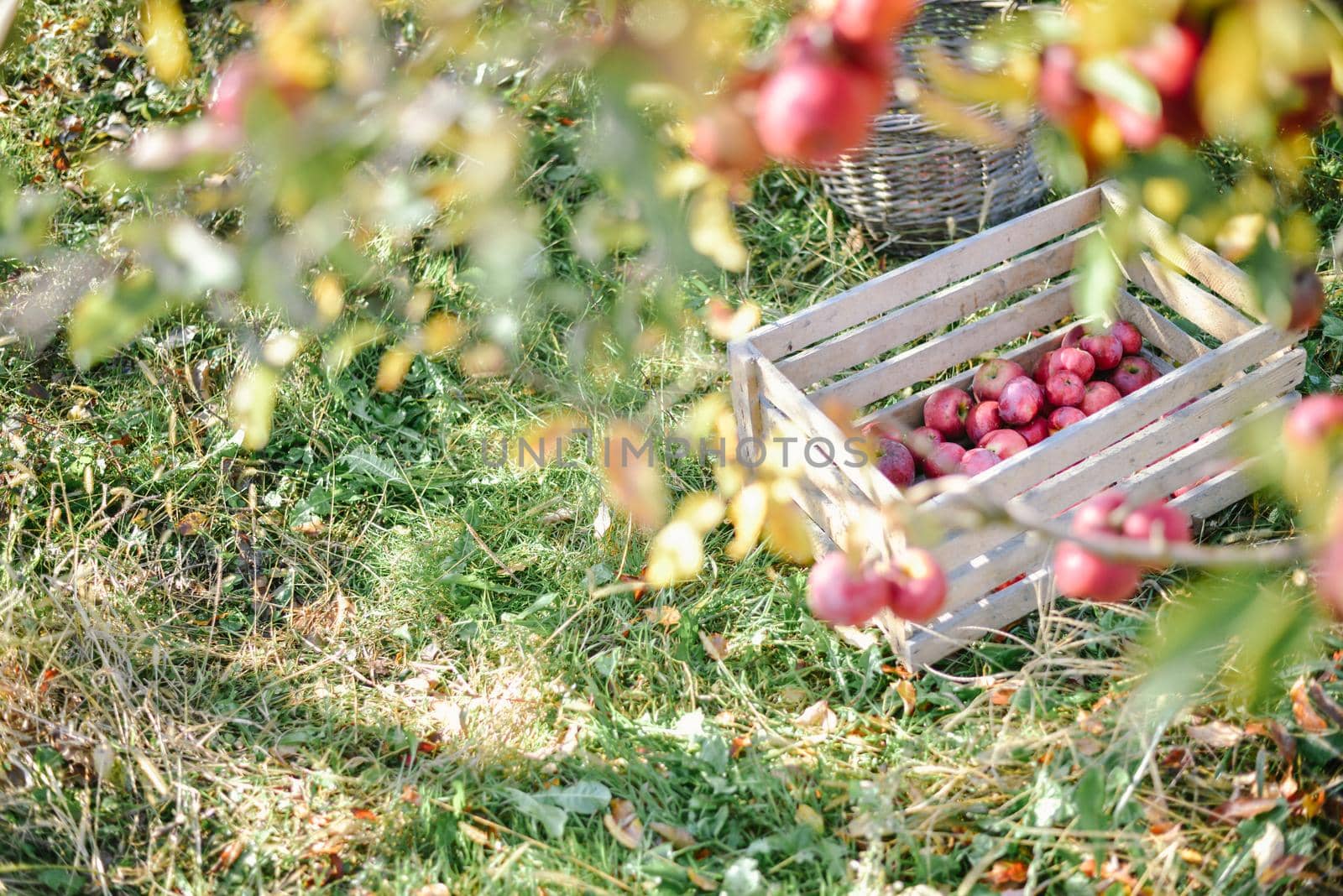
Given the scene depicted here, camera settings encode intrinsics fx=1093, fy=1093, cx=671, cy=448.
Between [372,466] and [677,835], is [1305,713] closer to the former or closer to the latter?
[677,835]

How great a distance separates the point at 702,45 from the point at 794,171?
98.3 inches

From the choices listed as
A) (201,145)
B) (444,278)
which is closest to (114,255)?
(444,278)

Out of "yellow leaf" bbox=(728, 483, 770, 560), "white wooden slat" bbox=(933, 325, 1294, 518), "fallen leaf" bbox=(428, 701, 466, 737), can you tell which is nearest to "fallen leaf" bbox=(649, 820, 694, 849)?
"fallen leaf" bbox=(428, 701, 466, 737)

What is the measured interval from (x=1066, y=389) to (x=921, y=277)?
374 mm

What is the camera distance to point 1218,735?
5.89ft

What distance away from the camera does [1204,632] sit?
785 millimetres

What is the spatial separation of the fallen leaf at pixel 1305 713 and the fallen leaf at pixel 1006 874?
504mm

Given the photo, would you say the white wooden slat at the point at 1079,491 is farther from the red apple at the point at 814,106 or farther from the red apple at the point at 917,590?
the red apple at the point at 814,106

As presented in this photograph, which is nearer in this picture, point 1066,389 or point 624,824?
point 624,824

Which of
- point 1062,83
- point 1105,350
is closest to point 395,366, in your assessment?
point 1105,350

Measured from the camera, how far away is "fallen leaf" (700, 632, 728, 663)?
7.02 ft

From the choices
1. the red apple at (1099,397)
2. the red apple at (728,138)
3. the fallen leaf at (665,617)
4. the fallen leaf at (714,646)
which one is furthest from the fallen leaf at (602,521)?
the red apple at (728,138)

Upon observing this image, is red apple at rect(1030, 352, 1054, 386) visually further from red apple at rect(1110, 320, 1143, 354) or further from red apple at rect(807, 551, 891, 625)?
red apple at rect(807, 551, 891, 625)

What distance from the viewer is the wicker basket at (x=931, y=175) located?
263 cm
